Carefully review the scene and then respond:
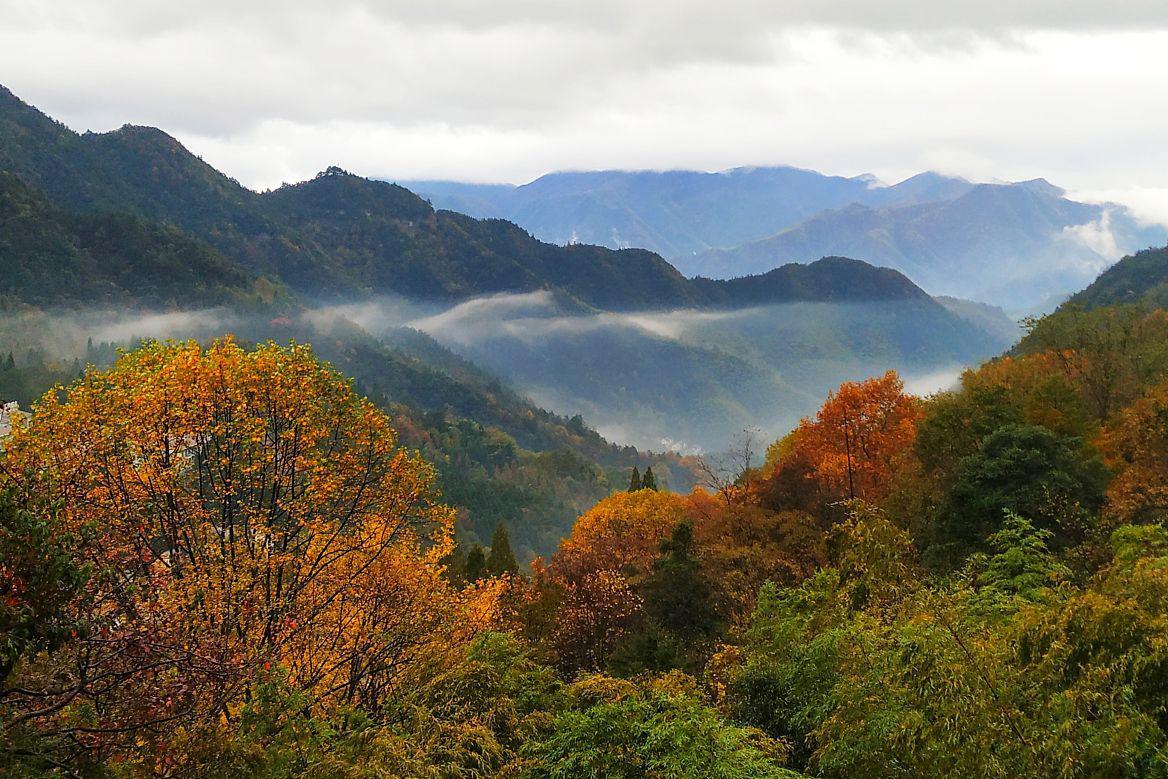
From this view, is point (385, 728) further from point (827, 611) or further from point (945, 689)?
point (827, 611)

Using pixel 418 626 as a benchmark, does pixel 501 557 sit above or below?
below

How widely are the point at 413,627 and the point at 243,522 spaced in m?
4.99

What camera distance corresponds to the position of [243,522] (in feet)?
66.5

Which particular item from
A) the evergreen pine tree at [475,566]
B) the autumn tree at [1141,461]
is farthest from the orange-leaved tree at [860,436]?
the evergreen pine tree at [475,566]

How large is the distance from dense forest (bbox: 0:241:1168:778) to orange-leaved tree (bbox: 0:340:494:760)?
88mm

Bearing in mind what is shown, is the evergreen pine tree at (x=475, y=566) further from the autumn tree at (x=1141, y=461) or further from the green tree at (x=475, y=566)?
the autumn tree at (x=1141, y=461)

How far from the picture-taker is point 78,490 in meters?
15.5

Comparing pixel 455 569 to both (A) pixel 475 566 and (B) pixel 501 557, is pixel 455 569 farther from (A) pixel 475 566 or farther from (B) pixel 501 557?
(B) pixel 501 557

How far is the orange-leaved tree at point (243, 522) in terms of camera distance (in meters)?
14.2

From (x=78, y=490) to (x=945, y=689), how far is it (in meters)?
15.6

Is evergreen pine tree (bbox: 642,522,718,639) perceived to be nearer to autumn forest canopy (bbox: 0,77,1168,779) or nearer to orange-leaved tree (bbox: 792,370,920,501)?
autumn forest canopy (bbox: 0,77,1168,779)

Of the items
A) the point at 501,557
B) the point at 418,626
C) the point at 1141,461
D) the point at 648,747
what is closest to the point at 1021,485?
the point at 1141,461

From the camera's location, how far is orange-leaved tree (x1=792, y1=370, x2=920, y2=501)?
4534 cm

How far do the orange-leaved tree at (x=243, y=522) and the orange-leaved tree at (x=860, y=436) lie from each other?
91.6 feet
